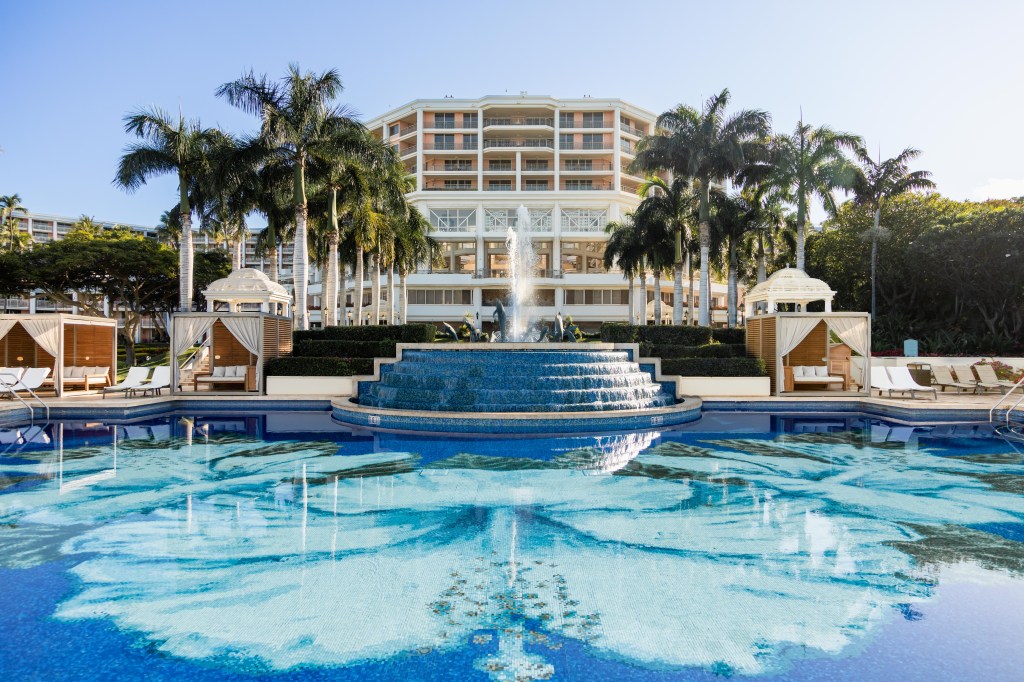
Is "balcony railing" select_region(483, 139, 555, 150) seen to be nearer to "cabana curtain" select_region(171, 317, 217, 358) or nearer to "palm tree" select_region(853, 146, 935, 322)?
"palm tree" select_region(853, 146, 935, 322)

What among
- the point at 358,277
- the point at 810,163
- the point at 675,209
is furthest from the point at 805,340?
the point at 358,277

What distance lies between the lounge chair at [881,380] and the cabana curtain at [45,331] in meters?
23.5

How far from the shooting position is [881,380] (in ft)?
57.4

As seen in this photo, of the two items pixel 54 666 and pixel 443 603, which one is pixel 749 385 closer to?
pixel 443 603

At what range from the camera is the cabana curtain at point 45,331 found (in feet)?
56.3

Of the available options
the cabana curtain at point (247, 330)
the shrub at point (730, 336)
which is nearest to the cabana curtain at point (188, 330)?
the cabana curtain at point (247, 330)

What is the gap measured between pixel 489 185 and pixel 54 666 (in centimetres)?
5857

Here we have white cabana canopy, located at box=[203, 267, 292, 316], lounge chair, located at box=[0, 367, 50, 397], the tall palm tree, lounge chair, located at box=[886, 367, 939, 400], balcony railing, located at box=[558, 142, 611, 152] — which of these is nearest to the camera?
lounge chair, located at box=[0, 367, 50, 397]

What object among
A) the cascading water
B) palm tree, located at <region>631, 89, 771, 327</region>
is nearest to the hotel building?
the cascading water

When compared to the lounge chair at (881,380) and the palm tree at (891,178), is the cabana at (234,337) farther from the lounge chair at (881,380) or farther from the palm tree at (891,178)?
the palm tree at (891,178)

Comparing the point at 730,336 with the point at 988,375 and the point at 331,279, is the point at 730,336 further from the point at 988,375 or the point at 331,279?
the point at 331,279

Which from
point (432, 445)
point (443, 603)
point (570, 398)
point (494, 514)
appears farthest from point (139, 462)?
point (570, 398)

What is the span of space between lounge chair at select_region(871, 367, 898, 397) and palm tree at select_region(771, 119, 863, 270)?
303 inches

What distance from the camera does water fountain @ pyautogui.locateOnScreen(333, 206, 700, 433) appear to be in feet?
41.7
